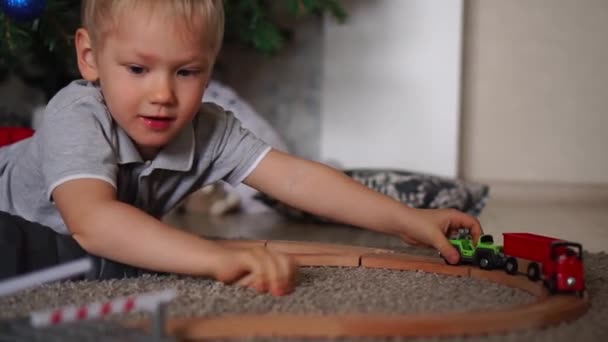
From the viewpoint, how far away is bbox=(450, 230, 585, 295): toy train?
2.81 feet

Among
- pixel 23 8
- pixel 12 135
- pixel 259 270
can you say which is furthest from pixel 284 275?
pixel 12 135

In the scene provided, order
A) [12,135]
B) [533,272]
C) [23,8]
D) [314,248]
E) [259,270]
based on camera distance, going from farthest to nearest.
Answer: [12,135]
[23,8]
[314,248]
[533,272]
[259,270]

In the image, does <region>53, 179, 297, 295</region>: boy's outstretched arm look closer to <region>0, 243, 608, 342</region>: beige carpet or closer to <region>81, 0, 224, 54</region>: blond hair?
<region>0, 243, 608, 342</region>: beige carpet

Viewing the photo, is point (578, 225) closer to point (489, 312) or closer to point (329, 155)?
point (329, 155)

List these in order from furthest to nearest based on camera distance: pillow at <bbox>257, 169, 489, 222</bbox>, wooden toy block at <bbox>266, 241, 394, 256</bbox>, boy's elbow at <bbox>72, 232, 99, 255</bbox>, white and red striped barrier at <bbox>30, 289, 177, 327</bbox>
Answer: pillow at <bbox>257, 169, 489, 222</bbox>, wooden toy block at <bbox>266, 241, 394, 256</bbox>, boy's elbow at <bbox>72, 232, 99, 255</bbox>, white and red striped barrier at <bbox>30, 289, 177, 327</bbox>

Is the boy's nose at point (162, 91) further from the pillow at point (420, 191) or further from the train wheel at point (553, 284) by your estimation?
the pillow at point (420, 191)

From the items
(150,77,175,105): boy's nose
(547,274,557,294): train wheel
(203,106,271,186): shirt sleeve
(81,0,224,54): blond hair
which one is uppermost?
(81,0,224,54): blond hair

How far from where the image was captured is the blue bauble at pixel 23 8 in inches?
52.3

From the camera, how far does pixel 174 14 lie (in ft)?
3.14

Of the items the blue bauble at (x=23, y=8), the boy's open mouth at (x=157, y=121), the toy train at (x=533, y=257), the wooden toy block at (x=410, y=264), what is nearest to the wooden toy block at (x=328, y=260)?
the wooden toy block at (x=410, y=264)

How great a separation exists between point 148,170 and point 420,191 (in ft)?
2.64

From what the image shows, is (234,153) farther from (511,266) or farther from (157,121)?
(511,266)

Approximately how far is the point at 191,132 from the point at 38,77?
42.0 inches

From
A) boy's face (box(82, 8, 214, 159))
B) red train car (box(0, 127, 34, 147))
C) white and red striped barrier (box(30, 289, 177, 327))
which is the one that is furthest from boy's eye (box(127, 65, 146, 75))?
red train car (box(0, 127, 34, 147))
